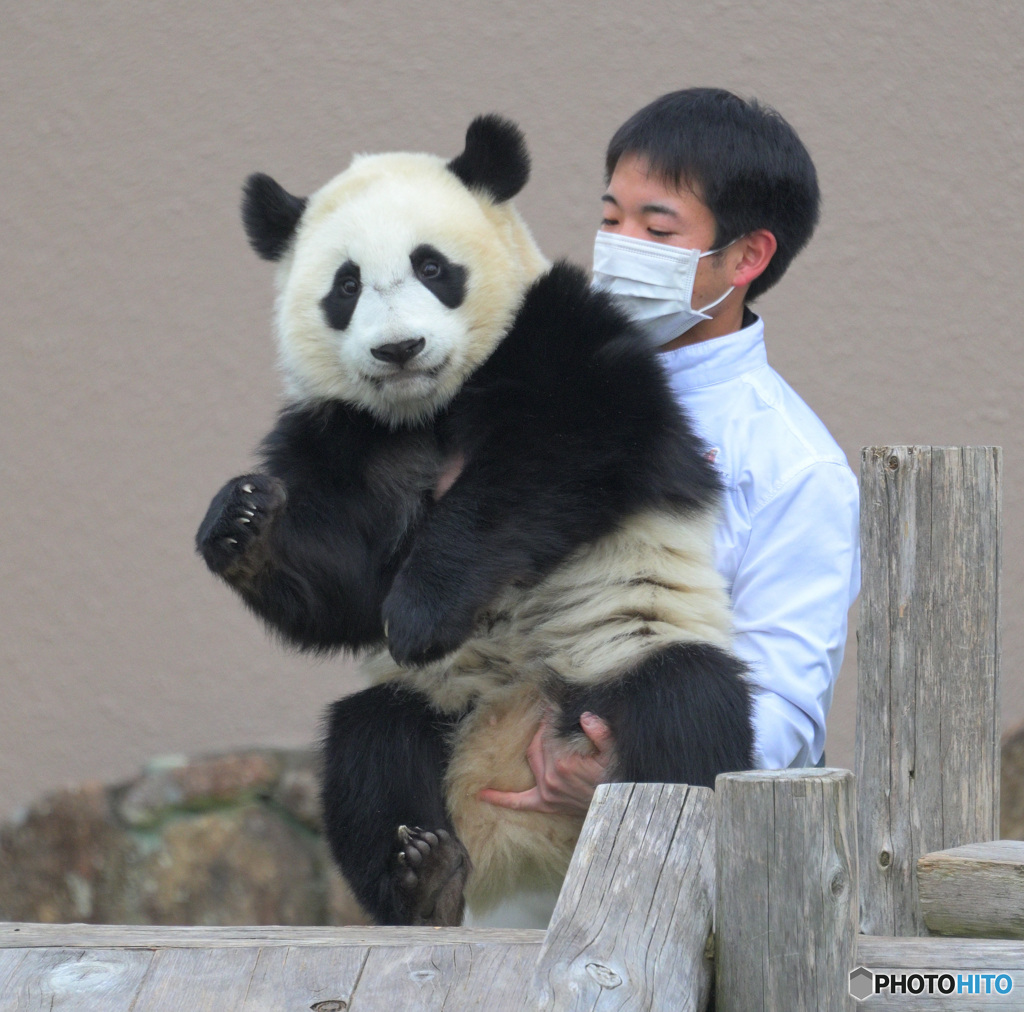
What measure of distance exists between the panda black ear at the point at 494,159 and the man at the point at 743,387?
0.55ft

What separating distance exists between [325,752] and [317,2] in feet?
6.94

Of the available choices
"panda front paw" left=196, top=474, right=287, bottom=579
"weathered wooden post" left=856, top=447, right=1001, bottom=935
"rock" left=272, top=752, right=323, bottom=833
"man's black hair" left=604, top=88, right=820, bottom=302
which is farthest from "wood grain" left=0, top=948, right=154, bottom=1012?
"rock" left=272, top=752, right=323, bottom=833

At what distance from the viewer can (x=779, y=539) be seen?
2.01 metres

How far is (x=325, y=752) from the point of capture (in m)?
2.15

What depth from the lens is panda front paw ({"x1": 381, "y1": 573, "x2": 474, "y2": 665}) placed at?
1940mm

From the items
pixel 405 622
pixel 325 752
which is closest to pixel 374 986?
pixel 405 622

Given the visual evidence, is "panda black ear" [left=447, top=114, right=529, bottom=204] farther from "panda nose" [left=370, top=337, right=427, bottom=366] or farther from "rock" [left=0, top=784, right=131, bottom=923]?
"rock" [left=0, top=784, right=131, bottom=923]

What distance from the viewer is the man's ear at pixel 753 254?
2.21 m

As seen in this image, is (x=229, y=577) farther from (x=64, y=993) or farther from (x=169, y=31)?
(x=169, y=31)

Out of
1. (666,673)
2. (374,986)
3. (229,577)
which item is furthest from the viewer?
(229,577)

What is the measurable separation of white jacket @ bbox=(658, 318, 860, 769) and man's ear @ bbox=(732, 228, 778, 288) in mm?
106

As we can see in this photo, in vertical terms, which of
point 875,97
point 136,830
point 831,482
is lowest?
point 136,830

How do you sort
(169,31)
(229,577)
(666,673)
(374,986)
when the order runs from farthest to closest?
(169,31) < (229,577) < (666,673) < (374,986)

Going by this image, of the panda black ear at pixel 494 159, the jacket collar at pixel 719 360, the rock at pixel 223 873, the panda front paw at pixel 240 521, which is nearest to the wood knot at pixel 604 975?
the panda front paw at pixel 240 521
